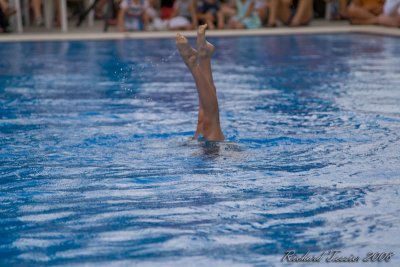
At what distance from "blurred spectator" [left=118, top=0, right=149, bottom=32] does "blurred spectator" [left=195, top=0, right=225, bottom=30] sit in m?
0.97

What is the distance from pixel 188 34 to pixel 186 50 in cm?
799

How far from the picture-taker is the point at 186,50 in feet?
14.4

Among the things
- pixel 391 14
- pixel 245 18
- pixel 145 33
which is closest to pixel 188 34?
pixel 145 33

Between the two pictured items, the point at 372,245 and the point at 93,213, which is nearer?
the point at 372,245

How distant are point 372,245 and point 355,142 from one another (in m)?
1.92

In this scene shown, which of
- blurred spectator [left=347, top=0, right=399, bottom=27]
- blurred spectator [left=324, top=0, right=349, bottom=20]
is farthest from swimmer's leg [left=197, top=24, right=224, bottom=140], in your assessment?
blurred spectator [left=324, top=0, right=349, bottom=20]

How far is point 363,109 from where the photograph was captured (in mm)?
5875

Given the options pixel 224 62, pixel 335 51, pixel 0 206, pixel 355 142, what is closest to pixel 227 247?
pixel 0 206

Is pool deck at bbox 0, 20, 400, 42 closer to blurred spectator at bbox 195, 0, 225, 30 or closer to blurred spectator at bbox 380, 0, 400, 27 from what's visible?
blurred spectator at bbox 380, 0, 400, 27

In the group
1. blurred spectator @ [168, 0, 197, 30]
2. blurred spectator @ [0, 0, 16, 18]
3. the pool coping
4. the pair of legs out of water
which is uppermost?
the pair of legs out of water

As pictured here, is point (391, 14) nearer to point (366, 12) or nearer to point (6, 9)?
point (366, 12)

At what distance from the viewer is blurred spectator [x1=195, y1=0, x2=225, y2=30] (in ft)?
44.7

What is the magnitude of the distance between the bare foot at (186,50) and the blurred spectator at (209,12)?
9301mm

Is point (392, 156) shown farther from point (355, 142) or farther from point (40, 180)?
point (40, 180)
